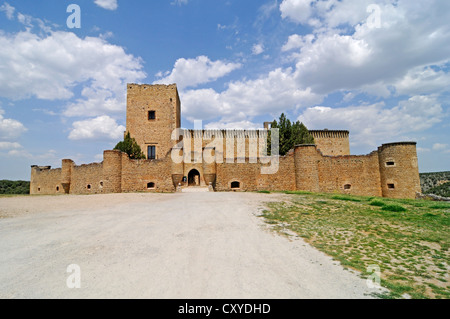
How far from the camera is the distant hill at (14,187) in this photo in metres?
40.6

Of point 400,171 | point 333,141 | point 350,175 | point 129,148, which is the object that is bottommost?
point 350,175

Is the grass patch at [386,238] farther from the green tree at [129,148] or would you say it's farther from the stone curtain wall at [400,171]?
the green tree at [129,148]

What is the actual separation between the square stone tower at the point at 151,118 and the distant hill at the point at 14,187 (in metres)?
25.5

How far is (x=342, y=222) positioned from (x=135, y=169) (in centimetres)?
1707

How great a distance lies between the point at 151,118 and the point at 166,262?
29.5m

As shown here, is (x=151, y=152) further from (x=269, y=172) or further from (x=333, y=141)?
(x=333, y=141)

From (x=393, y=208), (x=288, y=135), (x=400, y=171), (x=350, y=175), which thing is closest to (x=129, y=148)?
(x=288, y=135)

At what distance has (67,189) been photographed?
25125 mm

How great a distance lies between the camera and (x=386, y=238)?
6527 mm

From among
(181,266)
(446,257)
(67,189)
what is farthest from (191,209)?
(67,189)

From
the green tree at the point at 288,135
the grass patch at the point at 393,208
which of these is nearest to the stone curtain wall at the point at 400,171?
the green tree at the point at 288,135

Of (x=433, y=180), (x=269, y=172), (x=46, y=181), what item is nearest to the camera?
(x=269, y=172)

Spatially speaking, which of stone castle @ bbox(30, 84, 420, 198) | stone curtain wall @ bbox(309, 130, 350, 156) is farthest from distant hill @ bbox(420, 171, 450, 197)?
stone castle @ bbox(30, 84, 420, 198)
